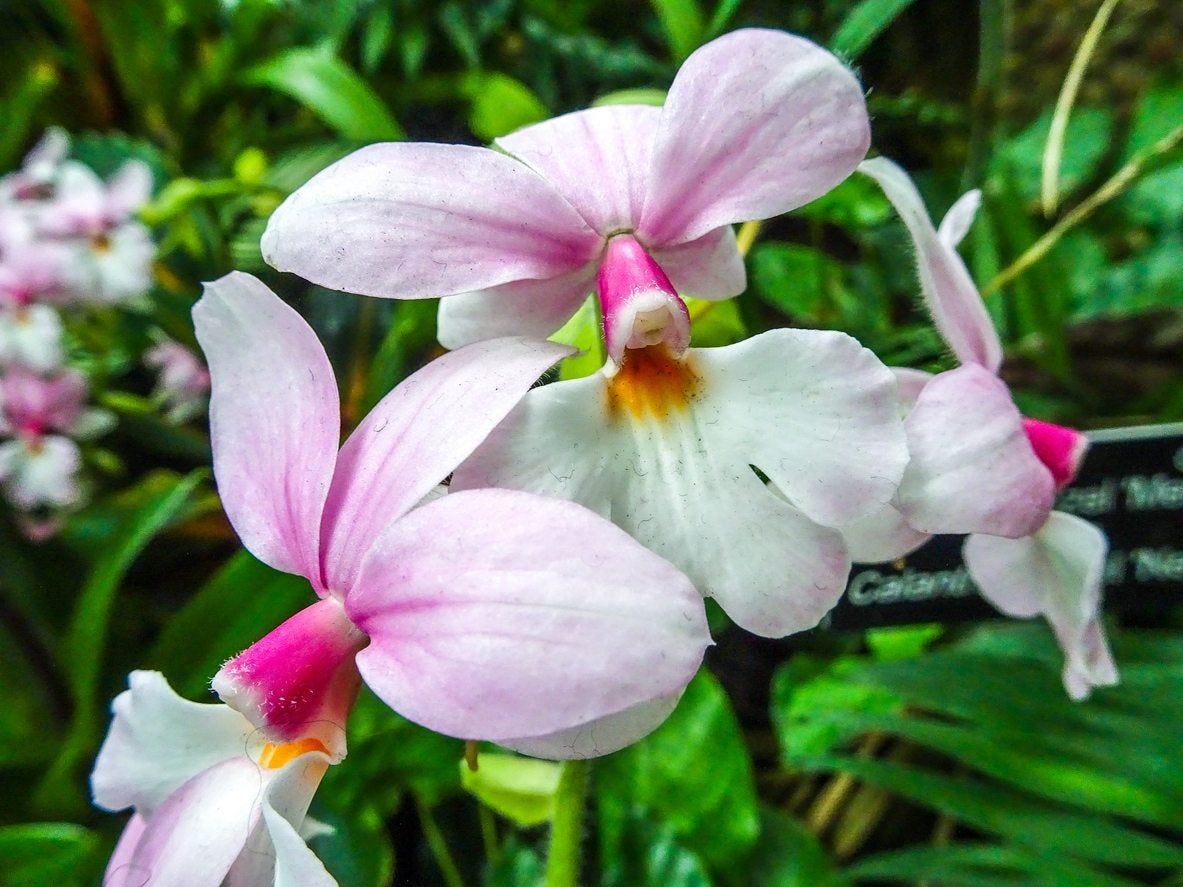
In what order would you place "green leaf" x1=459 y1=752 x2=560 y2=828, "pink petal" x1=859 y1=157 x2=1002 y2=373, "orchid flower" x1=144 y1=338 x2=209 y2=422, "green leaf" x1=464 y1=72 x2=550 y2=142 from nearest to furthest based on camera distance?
"pink petal" x1=859 y1=157 x2=1002 y2=373, "green leaf" x1=459 y1=752 x2=560 y2=828, "green leaf" x1=464 y1=72 x2=550 y2=142, "orchid flower" x1=144 y1=338 x2=209 y2=422

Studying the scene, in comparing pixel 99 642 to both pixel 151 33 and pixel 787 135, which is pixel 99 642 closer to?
pixel 787 135

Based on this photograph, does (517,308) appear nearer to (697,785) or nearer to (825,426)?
(825,426)

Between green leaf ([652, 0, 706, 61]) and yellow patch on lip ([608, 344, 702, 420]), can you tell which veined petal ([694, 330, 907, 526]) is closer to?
yellow patch on lip ([608, 344, 702, 420])

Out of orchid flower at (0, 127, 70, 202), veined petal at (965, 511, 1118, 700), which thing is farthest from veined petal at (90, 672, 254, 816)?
orchid flower at (0, 127, 70, 202)

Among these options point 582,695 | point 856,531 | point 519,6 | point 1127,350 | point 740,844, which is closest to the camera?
point 582,695

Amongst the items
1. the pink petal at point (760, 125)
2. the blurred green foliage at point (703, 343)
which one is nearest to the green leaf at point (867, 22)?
the blurred green foliage at point (703, 343)

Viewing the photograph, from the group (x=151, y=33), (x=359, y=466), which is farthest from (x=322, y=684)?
(x=151, y=33)

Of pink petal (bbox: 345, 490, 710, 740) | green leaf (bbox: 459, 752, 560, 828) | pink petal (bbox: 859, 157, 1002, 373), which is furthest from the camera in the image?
green leaf (bbox: 459, 752, 560, 828)
